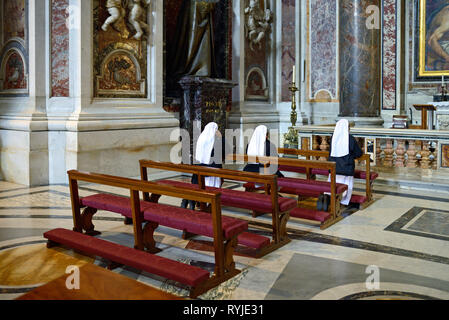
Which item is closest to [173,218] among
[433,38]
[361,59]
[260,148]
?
[260,148]

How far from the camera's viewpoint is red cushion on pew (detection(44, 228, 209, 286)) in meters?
3.62

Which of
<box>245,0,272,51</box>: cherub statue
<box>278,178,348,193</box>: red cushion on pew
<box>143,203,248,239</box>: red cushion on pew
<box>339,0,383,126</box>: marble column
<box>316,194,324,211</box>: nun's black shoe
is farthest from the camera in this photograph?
<box>245,0,272,51</box>: cherub statue

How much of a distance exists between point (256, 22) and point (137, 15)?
4391mm

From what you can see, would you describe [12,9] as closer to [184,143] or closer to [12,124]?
[12,124]

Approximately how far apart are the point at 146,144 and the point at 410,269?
6439 mm

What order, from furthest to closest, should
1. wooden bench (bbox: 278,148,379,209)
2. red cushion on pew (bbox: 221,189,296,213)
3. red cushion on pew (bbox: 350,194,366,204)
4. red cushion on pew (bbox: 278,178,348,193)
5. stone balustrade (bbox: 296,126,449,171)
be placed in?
stone balustrade (bbox: 296,126,449,171), wooden bench (bbox: 278,148,379,209), red cushion on pew (bbox: 350,194,366,204), red cushion on pew (bbox: 278,178,348,193), red cushion on pew (bbox: 221,189,296,213)

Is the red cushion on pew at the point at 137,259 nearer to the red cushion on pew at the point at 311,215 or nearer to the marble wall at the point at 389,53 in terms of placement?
the red cushion on pew at the point at 311,215

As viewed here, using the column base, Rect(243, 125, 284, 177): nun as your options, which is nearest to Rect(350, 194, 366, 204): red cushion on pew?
Rect(243, 125, 284, 177): nun

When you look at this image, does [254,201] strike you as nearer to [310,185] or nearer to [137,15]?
[310,185]

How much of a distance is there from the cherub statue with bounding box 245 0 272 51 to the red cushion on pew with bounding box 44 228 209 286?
9132 millimetres

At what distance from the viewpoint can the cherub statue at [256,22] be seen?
12500 millimetres

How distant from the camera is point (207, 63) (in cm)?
1106

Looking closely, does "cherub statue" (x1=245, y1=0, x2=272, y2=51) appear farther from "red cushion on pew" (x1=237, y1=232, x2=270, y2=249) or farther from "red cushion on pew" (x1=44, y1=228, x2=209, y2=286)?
"red cushion on pew" (x1=44, y1=228, x2=209, y2=286)
